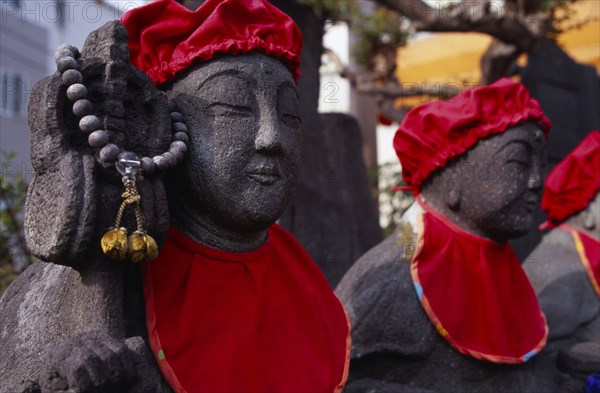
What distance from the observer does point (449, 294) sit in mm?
2598

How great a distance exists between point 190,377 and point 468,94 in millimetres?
1712

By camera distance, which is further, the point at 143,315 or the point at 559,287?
the point at 559,287

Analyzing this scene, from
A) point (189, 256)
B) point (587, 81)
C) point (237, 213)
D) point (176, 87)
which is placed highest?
point (176, 87)

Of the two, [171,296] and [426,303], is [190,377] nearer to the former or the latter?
[171,296]

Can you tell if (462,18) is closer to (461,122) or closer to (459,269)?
(461,122)

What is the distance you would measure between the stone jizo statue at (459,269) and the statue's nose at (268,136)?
1008 mm

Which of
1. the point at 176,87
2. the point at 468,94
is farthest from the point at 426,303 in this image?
the point at 176,87

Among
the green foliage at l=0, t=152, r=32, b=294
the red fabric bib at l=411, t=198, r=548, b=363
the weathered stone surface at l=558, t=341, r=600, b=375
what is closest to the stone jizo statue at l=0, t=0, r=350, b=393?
the red fabric bib at l=411, t=198, r=548, b=363

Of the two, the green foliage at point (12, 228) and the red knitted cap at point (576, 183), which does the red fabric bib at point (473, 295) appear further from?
the green foliage at point (12, 228)

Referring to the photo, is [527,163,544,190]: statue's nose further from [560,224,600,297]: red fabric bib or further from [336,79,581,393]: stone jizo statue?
Answer: [560,224,600,297]: red fabric bib

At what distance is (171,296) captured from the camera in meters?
1.75

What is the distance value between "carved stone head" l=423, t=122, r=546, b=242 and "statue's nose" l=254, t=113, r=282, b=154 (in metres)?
1.17

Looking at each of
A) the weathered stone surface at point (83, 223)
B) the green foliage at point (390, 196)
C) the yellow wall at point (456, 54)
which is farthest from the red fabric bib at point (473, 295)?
the yellow wall at point (456, 54)

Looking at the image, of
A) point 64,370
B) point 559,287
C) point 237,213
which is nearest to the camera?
point 64,370
